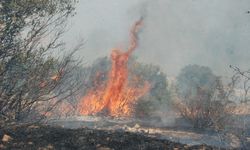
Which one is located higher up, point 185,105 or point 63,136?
point 185,105

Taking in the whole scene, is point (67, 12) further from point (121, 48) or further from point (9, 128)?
point (121, 48)

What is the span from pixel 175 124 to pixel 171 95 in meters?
29.4

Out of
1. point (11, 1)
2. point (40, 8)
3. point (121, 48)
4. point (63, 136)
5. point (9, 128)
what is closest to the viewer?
point (63, 136)

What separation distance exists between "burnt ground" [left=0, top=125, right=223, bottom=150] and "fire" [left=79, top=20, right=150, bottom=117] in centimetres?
2625

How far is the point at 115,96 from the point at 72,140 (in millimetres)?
28725

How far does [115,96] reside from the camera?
38312mm

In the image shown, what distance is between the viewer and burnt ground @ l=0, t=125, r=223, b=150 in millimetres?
9094

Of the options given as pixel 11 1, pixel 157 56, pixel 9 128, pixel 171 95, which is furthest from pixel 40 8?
pixel 157 56

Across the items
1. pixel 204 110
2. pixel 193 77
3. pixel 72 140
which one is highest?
pixel 193 77

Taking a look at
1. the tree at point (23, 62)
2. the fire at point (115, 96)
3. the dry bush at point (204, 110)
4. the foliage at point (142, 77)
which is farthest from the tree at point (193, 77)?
the tree at point (23, 62)

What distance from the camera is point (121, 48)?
41281mm

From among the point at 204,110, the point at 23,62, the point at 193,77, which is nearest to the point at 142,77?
the point at 193,77

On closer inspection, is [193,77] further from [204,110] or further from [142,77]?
[204,110]

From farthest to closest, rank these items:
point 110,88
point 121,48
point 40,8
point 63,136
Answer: point 121,48 → point 110,88 → point 40,8 → point 63,136
